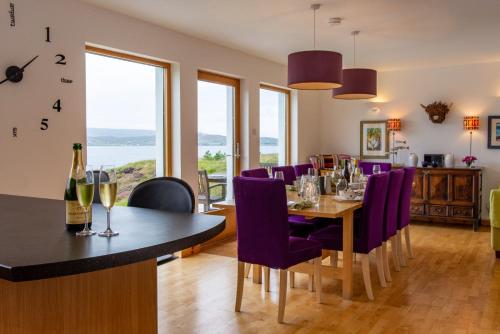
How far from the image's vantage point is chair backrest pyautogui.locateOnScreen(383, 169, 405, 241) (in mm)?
4077

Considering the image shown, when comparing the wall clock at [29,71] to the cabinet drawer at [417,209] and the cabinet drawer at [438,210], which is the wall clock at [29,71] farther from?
the cabinet drawer at [438,210]

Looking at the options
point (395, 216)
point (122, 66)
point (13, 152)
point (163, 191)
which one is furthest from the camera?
point (122, 66)

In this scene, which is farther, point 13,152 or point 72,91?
point 72,91

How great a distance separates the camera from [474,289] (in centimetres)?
386

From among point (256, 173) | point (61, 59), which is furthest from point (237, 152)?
point (61, 59)

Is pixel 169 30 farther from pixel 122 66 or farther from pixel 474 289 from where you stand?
pixel 474 289

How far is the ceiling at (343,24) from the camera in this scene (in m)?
4.08

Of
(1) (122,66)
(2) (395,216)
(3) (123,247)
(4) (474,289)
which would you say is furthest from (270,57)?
(3) (123,247)

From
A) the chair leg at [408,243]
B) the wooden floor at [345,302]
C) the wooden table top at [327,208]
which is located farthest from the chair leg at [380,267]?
the chair leg at [408,243]

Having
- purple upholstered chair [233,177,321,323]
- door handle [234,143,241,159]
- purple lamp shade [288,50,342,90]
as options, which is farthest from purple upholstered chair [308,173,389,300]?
door handle [234,143,241,159]

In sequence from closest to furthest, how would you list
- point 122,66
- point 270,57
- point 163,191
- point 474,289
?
point 163,191 < point 474,289 < point 122,66 < point 270,57

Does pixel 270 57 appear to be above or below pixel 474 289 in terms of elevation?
above

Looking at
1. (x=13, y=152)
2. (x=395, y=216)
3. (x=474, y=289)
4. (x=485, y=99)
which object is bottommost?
(x=474, y=289)

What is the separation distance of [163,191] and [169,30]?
327 centimetres
